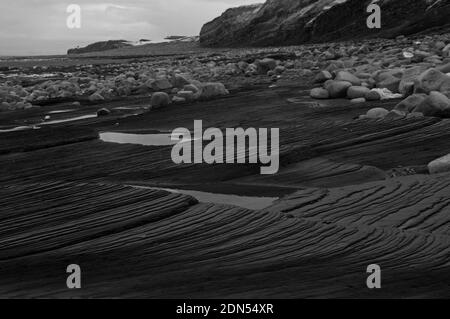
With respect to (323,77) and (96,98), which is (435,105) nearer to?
(323,77)

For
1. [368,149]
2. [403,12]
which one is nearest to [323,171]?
[368,149]

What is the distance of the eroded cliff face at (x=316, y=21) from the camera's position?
46.7 meters

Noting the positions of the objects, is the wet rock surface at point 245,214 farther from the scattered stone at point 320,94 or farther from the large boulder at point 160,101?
the large boulder at point 160,101

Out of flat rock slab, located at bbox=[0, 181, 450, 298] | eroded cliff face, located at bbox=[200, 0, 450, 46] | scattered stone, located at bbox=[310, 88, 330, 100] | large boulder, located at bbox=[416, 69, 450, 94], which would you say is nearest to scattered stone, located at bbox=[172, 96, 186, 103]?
scattered stone, located at bbox=[310, 88, 330, 100]

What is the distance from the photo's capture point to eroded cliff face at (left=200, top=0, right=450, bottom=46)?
4667 cm

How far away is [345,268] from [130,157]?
4342mm

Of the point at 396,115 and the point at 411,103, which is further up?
the point at 411,103

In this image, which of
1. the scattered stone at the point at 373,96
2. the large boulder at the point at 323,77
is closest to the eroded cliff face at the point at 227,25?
the large boulder at the point at 323,77

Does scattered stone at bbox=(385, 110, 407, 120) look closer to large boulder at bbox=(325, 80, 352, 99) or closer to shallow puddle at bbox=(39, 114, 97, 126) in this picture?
large boulder at bbox=(325, 80, 352, 99)

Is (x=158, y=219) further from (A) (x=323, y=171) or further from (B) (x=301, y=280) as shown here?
(A) (x=323, y=171)

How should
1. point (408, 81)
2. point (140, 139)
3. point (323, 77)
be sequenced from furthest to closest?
point (323, 77)
point (408, 81)
point (140, 139)

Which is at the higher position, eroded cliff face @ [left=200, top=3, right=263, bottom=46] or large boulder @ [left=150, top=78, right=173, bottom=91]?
eroded cliff face @ [left=200, top=3, right=263, bottom=46]

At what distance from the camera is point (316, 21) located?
5806 cm

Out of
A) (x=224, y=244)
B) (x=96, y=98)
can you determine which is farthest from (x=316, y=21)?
(x=224, y=244)
